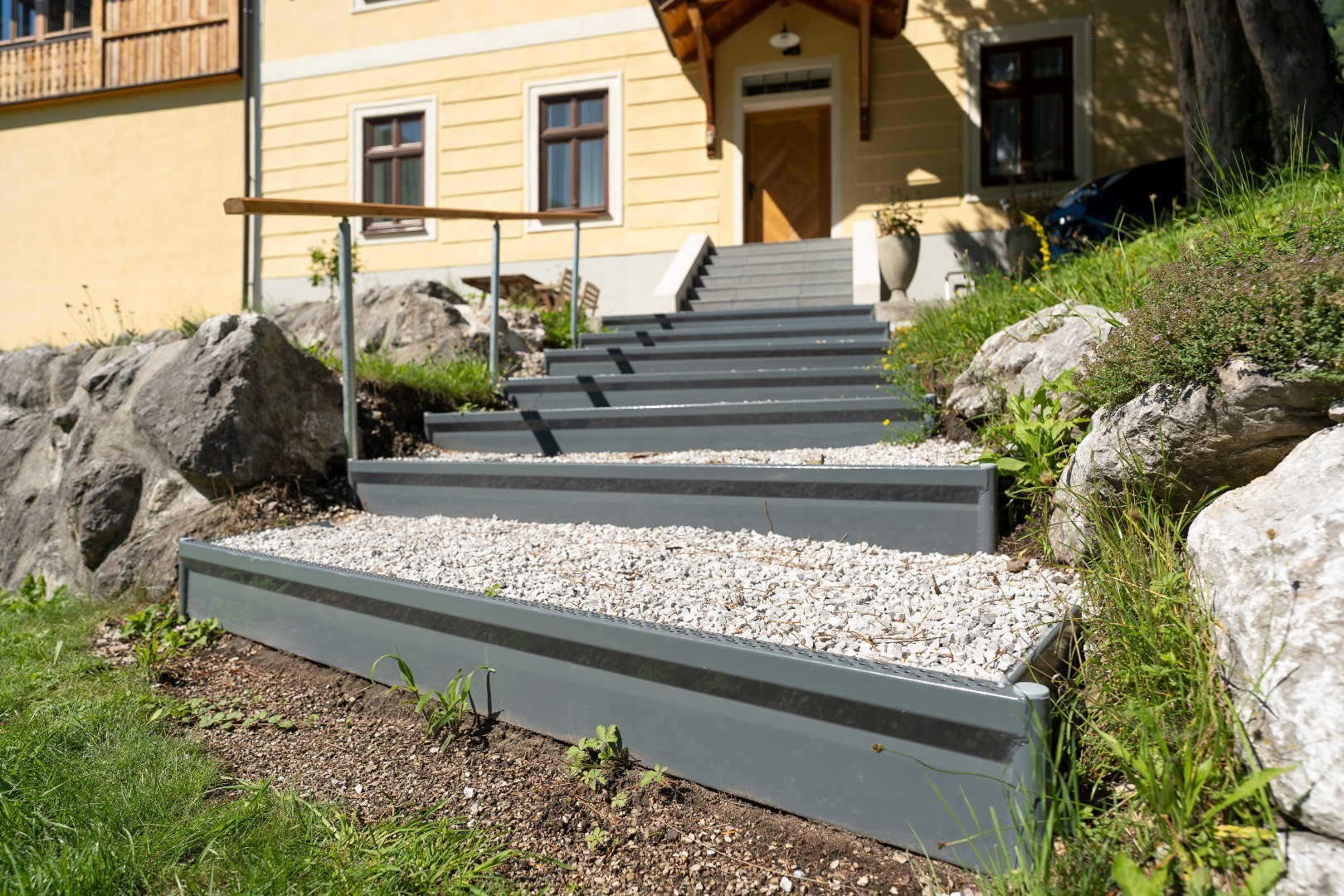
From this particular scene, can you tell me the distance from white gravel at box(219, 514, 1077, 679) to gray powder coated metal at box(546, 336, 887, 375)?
2.56 metres

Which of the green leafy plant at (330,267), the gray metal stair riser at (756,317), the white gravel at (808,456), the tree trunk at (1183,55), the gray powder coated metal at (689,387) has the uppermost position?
the tree trunk at (1183,55)

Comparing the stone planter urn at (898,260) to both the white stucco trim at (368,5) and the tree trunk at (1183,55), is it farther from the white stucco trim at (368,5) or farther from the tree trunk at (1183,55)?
the white stucco trim at (368,5)

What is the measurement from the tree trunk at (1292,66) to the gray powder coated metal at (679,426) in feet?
8.91

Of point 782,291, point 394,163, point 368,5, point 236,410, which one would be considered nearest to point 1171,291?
point 236,410

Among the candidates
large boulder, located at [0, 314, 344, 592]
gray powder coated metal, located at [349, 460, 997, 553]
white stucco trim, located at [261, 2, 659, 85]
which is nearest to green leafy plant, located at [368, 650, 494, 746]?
gray powder coated metal, located at [349, 460, 997, 553]

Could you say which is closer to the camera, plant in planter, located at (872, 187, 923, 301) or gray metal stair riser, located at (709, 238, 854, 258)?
plant in planter, located at (872, 187, 923, 301)

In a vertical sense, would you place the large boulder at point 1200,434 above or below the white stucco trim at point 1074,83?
below

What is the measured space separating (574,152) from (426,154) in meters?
2.08

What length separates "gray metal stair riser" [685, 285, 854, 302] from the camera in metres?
7.81

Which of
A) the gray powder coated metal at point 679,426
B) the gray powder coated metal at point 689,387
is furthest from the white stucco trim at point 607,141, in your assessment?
the gray powder coated metal at point 679,426

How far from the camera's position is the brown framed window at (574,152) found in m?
10.3

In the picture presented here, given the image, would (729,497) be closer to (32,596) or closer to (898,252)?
(32,596)

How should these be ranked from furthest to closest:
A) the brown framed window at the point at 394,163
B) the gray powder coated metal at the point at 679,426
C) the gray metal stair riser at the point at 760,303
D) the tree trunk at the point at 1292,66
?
the brown framed window at the point at 394,163 < the gray metal stair riser at the point at 760,303 < the tree trunk at the point at 1292,66 < the gray powder coated metal at the point at 679,426

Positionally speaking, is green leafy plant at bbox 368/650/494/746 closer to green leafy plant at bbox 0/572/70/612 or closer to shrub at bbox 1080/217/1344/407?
shrub at bbox 1080/217/1344/407
